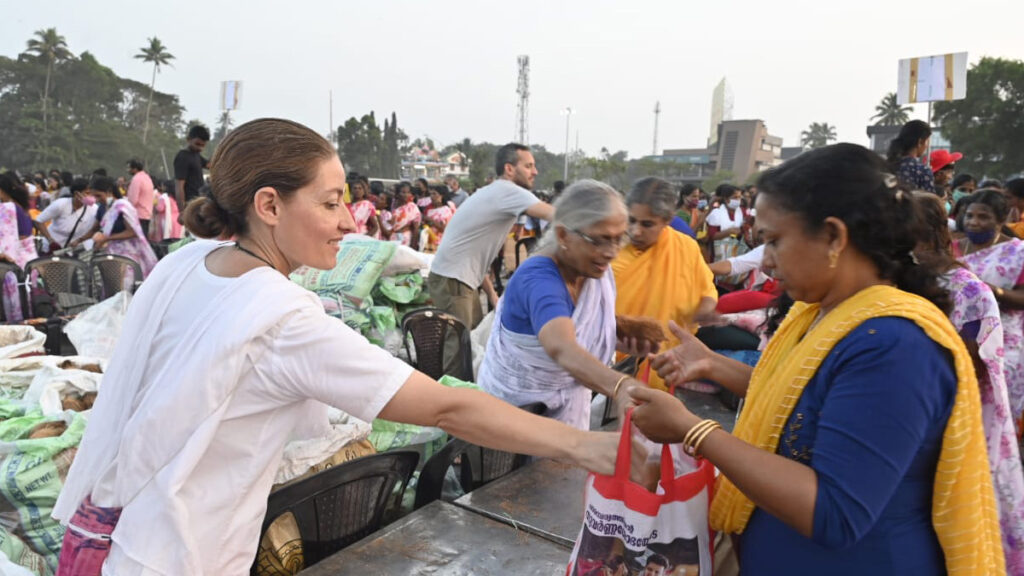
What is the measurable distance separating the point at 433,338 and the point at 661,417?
9.86ft

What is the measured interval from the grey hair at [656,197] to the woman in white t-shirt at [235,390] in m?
2.25

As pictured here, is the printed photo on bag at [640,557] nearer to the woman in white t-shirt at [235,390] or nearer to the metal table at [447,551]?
the woman in white t-shirt at [235,390]

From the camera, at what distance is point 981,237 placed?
3990 mm

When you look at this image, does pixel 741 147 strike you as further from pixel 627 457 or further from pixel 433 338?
pixel 627 457

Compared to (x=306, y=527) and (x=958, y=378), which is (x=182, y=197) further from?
(x=958, y=378)

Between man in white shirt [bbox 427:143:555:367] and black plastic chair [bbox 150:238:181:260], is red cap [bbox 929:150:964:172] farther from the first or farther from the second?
black plastic chair [bbox 150:238:181:260]

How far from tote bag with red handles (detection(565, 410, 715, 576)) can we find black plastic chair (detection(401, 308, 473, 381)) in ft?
8.93

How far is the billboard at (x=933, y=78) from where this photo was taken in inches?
297

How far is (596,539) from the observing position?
4.45ft

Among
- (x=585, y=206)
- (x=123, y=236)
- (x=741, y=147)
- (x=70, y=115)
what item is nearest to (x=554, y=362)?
(x=585, y=206)

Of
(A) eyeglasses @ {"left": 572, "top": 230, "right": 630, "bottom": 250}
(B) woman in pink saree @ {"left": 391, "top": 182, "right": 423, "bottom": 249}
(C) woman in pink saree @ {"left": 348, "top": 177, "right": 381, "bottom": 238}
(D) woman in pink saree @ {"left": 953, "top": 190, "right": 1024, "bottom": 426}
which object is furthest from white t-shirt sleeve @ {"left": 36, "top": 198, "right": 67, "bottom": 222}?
(D) woman in pink saree @ {"left": 953, "top": 190, "right": 1024, "bottom": 426}

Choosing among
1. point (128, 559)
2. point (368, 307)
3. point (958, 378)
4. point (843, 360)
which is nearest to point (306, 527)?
point (128, 559)

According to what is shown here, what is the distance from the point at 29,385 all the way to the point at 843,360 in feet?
11.0

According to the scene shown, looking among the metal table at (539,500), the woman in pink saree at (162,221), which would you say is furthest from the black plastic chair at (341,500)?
the woman in pink saree at (162,221)
